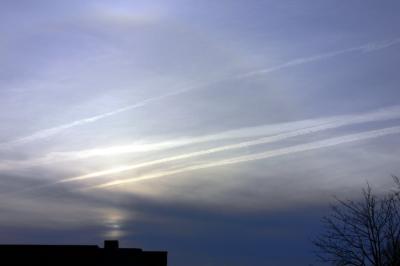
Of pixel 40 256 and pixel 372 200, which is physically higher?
pixel 372 200

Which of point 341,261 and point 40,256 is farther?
point 40,256

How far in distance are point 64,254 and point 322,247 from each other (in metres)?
18.8

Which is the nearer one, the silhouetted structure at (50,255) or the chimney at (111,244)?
the silhouetted structure at (50,255)

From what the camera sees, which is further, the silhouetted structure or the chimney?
the chimney

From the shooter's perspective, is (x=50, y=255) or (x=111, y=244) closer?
(x=50, y=255)

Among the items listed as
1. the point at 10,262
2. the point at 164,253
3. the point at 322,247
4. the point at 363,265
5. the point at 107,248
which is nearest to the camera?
the point at 363,265

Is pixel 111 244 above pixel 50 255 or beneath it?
above

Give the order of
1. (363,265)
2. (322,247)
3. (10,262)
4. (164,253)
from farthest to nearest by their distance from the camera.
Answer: (164,253) < (10,262) < (322,247) < (363,265)

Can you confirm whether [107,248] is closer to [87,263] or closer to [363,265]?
[87,263]

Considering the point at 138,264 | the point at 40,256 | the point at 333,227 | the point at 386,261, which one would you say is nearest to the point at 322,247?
the point at 333,227

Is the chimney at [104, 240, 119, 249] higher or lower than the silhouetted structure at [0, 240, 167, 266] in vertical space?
higher

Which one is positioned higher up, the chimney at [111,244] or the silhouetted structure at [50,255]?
the chimney at [111,244]

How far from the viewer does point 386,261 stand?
116ft

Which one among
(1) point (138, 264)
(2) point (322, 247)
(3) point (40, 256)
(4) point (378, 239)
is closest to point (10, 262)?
(3) point (40, 256)
